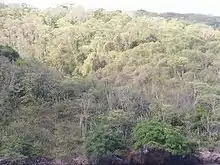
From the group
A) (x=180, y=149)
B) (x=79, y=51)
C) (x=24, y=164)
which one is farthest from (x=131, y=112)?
(x=79, y=51)

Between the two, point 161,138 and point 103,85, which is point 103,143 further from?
point 103,85

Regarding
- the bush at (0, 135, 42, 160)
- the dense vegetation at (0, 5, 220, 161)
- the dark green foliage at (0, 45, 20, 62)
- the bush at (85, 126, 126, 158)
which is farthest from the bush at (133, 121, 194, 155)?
the dark green foliage at (0, 45, 20, 62)

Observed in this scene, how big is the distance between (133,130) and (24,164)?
8.94 meters

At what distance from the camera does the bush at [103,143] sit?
3306 centimetres

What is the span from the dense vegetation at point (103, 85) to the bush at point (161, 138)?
13 centimetres

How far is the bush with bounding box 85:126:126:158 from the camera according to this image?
33062mm

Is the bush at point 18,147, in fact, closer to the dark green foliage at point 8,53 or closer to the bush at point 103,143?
the bush at point 103,143

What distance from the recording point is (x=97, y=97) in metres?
41.3

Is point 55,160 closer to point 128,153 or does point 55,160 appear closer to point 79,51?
point 128,153

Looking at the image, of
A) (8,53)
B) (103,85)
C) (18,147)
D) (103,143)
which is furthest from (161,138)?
(8,53)

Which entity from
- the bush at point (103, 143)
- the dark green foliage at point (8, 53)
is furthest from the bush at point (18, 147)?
the dark green foliage at point (8, 53)

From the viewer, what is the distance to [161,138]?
33750 millimetres

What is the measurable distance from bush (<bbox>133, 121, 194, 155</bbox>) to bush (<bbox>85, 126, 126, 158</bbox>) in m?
1.40

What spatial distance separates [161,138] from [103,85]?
1079 cm
